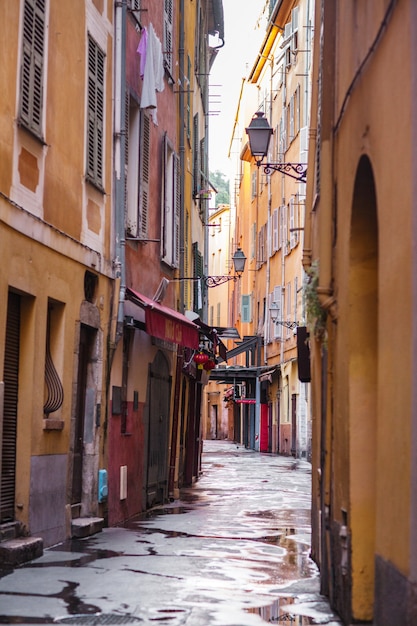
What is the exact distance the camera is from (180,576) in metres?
9.93

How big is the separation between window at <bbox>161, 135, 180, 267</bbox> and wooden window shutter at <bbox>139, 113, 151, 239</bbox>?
1.36m

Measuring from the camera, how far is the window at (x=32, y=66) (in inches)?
433

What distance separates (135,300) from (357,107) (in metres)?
7.49

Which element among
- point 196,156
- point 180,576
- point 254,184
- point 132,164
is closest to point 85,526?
point 180,576

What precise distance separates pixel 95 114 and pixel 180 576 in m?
6.22

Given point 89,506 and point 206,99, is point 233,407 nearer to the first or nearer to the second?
point 206,99

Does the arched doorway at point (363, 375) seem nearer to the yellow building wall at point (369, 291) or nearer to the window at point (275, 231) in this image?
the yellow building wall at point (369, 291)

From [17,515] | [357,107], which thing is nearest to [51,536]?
[17,515]

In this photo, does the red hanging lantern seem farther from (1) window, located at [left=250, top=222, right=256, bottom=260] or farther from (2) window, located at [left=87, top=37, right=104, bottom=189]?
(1) window, located at [left=250, top=222, right=256, bottom=260]

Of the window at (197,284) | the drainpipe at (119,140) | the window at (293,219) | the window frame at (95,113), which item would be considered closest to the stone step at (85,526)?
the drainpipe at (119,140)

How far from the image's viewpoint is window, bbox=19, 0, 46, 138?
1101 cm

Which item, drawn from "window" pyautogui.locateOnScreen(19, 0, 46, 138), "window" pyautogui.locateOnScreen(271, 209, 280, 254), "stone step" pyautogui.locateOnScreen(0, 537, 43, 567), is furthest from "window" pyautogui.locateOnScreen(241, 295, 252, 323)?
"stone step" pyautogui.locateOnScreen(0, 537, 43, 567)

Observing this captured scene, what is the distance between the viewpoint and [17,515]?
11.1 m

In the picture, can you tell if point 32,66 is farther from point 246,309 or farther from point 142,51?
point 246,309
